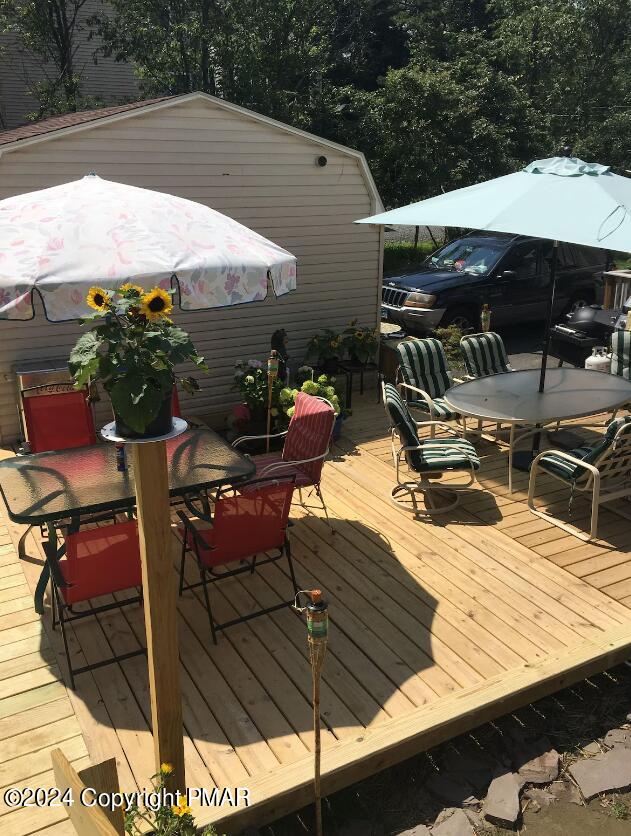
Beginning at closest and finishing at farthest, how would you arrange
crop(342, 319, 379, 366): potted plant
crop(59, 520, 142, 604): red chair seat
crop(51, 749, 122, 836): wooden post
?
crop(51, 749, 122, 836): wooden post → crop(59, 520, 142, 604): red chair seat → crop(342, 319, 379, 366): potted plant

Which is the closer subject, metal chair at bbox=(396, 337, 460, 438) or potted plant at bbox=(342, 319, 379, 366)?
metal chair at bbox=(396, 337, 460, 438)

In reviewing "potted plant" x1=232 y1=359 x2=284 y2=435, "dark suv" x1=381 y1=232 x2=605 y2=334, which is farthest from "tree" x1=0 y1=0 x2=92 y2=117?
"potted plant" x1=232 y1=359 x2=284 y2=435

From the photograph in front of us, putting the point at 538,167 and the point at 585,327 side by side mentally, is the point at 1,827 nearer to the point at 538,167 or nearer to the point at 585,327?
the point at 538,167

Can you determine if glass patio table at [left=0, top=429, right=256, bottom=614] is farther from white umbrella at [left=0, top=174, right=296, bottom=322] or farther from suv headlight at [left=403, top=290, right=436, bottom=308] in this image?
suv headlight at [left=403, top=290, right=436, bottom=308]

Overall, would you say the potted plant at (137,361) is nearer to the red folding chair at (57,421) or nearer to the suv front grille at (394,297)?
the red folding chair at (57,421)

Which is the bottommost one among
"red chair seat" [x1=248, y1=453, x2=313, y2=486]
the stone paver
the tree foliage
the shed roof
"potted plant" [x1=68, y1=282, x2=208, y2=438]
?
the stone paver

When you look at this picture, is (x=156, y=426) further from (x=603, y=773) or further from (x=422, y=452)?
(x=422, y=452)

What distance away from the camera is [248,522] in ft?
13.0

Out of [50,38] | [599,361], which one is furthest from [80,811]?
[50,38]

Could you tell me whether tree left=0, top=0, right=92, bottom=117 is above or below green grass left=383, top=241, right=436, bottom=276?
above

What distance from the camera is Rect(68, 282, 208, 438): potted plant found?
7.34 feet

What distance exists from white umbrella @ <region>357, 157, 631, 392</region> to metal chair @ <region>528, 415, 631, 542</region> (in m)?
1.14

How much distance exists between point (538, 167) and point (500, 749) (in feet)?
14.8

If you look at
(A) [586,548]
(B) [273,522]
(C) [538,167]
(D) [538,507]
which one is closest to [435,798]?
(B) [273,522]
